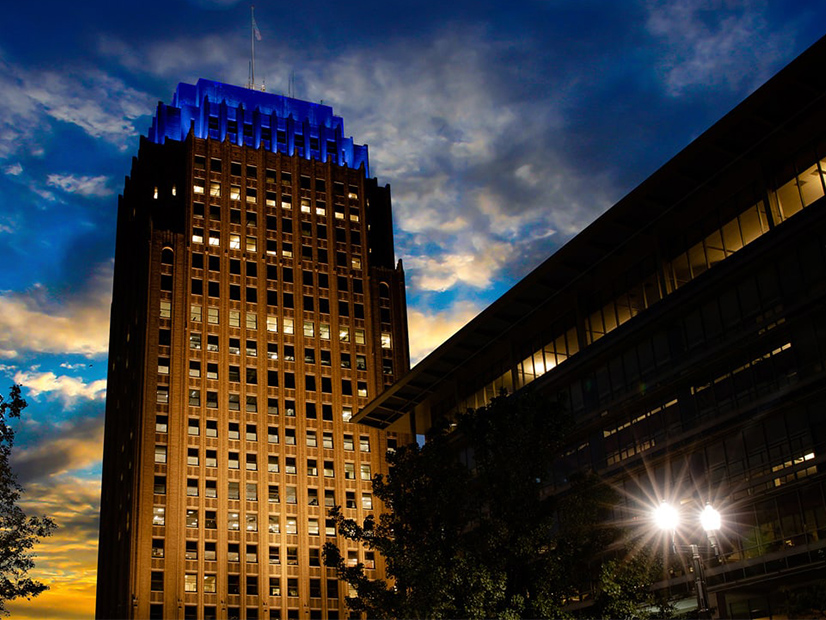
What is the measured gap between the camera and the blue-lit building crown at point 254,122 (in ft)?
400

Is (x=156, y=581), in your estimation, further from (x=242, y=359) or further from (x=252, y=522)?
(x=242, y=359)

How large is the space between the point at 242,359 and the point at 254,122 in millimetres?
33058

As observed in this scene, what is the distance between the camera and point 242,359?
10675cm

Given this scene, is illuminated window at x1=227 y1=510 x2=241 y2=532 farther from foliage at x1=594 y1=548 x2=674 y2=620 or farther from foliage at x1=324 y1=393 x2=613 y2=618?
foliage at x1=594 y1=548 x2=674 y2=620

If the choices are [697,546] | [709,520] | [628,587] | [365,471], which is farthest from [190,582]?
[709,520]

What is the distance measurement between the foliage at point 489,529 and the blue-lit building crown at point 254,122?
295 feet

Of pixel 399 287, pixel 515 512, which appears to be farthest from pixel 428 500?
pixel 399 287

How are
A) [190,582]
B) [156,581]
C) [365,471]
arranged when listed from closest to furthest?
1. [156,581]
2. [190,582]
3. [365,471]

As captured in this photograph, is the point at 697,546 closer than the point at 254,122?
Yes

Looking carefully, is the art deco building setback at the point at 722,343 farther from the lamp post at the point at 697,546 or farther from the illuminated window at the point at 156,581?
the illuminated window at the point at 156,581

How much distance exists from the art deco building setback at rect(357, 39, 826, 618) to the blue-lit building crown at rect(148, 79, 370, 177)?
215 ft

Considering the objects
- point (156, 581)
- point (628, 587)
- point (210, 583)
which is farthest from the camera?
point (210, 583)

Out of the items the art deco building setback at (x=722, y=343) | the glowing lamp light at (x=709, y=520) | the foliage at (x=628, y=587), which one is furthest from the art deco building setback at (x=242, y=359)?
the glowing lamp light at (x=709, y=520)

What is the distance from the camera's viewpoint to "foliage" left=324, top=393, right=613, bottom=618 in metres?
33.4
